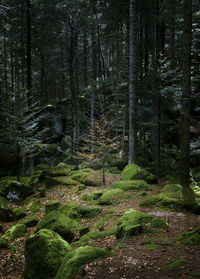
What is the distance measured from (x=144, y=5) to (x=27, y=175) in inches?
543

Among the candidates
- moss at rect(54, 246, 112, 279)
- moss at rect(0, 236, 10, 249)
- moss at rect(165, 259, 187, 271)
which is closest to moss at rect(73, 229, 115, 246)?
moss at rect(54, 246, 112, 279)

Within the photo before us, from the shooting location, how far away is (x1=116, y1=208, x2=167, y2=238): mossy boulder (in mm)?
5273

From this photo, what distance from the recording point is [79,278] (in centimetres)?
369

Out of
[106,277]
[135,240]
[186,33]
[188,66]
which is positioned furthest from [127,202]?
[186,33]

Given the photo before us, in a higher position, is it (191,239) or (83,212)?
(191,239)

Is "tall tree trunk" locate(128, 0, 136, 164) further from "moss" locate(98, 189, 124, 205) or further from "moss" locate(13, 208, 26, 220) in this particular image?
"moss" locate(13, 208, 26, 220)

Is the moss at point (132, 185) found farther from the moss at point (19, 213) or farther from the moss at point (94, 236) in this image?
the moss at point (19, 213)

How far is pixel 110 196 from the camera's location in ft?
29.8

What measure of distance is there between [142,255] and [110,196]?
4.96 meters

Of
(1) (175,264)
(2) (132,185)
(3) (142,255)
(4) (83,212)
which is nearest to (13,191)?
(4) (83,212)

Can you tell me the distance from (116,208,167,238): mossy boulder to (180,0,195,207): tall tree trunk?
1.66 meters

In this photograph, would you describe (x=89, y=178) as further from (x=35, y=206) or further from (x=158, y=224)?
(x=158, y=224)

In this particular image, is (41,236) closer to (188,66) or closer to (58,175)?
(188,66)

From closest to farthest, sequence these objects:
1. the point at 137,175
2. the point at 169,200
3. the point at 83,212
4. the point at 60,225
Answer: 1. the point at 60,225
2. the point at 169,200
3. the point at 83,212
4. the point at 137,175
